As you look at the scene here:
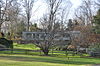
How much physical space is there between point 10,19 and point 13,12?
78.8 inches

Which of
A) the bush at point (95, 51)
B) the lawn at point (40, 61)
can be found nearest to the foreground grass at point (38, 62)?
the lawn at point (40, 61)

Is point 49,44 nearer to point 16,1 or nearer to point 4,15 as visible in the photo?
point 4,15

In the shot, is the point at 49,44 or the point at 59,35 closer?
the point at 49,44

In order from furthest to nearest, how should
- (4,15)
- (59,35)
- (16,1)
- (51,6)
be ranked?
(51,6) → (16,1) → (4,15) → (59,35)

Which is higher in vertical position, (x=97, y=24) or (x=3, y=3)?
(x=3, y=3)

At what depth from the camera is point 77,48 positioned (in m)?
39.3

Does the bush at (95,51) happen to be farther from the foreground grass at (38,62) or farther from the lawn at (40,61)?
the foreground grass at (38,62)

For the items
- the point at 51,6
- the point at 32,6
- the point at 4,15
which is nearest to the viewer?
the point at 4,15

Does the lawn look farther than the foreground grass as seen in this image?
Yes

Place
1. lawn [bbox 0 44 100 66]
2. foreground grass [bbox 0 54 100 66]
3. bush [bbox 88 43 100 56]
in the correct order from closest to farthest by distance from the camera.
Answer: foreground grass [bbox 0 54 100 66] < lawn [bbox 0 44 100 66] < bush [bbox 88 43 100 56]

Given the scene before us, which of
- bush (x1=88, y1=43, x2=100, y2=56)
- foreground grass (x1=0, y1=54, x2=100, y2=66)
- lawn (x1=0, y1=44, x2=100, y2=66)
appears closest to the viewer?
foreground grass (x1=0, y1=54, x2=100, y2=66)

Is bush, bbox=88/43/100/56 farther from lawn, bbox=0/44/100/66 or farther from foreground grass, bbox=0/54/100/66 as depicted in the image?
foreground grass, bbox=0/54/100/66

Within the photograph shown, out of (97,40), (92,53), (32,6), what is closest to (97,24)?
(97,40)

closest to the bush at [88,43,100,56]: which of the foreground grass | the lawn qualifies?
the lawn
